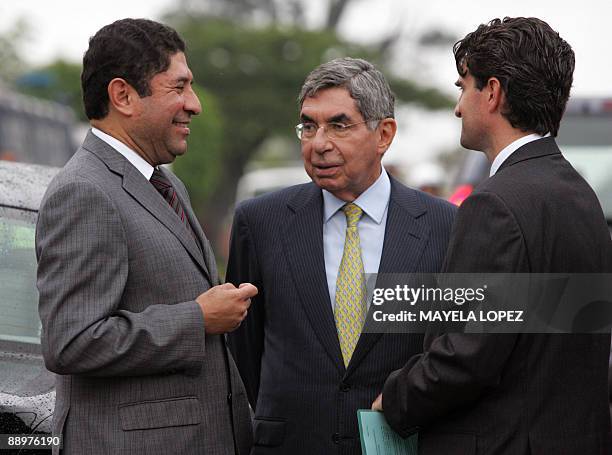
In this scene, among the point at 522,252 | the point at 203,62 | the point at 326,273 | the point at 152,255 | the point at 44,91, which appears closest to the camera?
the point at 522,252

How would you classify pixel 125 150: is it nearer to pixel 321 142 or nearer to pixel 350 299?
pixel 321 142

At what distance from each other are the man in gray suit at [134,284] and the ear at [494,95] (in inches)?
35.4

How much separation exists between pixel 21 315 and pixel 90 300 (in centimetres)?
109

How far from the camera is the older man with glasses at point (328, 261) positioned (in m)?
3.69

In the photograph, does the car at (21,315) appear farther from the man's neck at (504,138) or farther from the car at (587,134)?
the car at (587,134)

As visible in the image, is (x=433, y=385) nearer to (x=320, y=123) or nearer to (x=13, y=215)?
(x=320, y=123)

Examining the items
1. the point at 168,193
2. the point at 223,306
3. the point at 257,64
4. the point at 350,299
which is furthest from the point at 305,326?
the point at 257,64

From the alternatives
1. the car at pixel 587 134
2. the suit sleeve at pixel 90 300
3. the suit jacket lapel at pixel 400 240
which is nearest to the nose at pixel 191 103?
the suit sleeve at pixel 90 300

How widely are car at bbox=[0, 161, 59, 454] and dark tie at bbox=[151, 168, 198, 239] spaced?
0.76 meters

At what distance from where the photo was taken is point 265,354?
3906 millimetres

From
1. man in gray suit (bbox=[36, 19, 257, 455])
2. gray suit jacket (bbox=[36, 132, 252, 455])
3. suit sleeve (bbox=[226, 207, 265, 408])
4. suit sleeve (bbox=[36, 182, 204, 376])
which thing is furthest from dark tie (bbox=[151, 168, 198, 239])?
suit sleeve (bbox=[226, 207, 265, 408])

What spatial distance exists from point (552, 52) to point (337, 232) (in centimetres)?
113

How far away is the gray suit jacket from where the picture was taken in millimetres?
3020

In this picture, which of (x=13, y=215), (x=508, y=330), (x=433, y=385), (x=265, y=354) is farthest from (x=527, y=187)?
(x=13, y=215)
